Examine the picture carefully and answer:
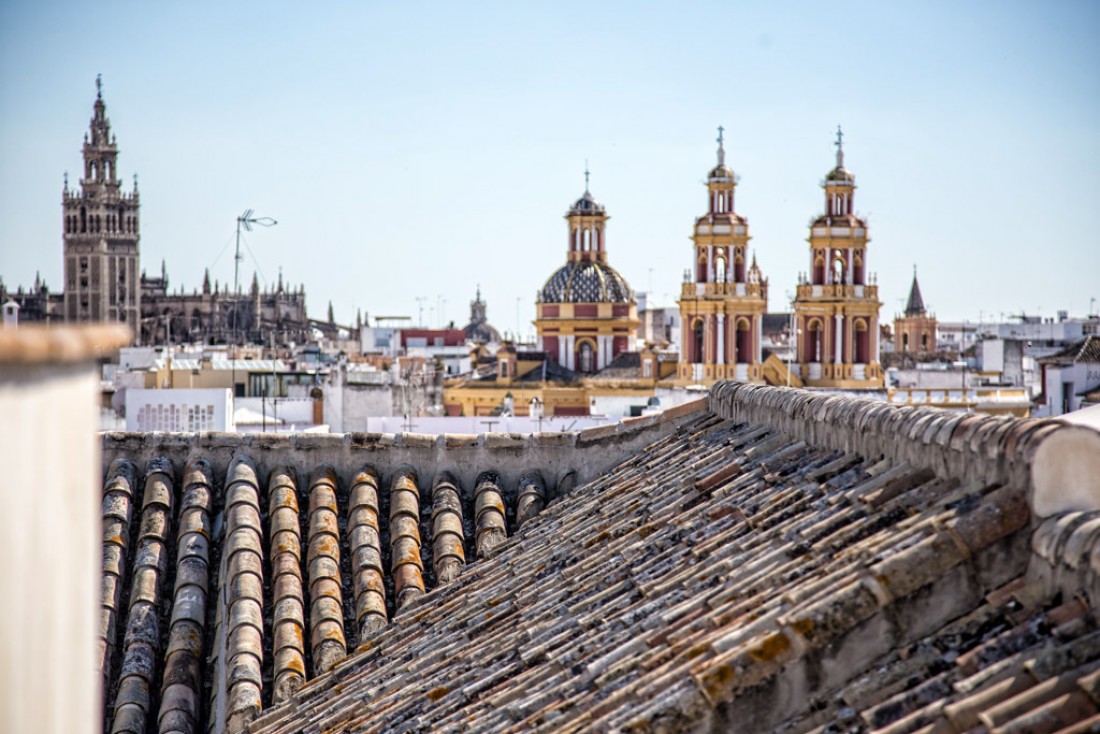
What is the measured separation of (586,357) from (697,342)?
9.25 metres

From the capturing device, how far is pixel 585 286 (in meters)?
67.6

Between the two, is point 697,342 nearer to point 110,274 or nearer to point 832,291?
point 832,291

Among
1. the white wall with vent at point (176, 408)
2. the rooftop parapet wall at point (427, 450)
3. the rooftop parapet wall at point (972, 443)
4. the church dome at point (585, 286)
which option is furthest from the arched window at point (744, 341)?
the rooftop parapet wall at point (972, 443)

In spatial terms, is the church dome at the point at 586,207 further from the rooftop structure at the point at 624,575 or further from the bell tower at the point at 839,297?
the rooftop structure at the point at 624,575

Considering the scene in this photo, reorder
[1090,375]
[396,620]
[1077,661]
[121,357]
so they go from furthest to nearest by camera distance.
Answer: [121,357], [1090,375], [396,620], [1077,661]

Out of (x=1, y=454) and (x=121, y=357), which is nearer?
(x=1, y=454)

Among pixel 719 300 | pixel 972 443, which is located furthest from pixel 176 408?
pixel 719 300

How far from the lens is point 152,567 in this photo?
9.07 metres

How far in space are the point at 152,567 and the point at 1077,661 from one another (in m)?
5.92

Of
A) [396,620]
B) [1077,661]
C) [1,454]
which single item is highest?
[1,454]

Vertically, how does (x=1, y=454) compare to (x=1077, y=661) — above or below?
above

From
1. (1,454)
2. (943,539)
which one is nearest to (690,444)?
(943,539)

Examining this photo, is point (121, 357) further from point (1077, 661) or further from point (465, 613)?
point (1077, 661)

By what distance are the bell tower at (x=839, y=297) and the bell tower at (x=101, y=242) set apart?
253 ft
